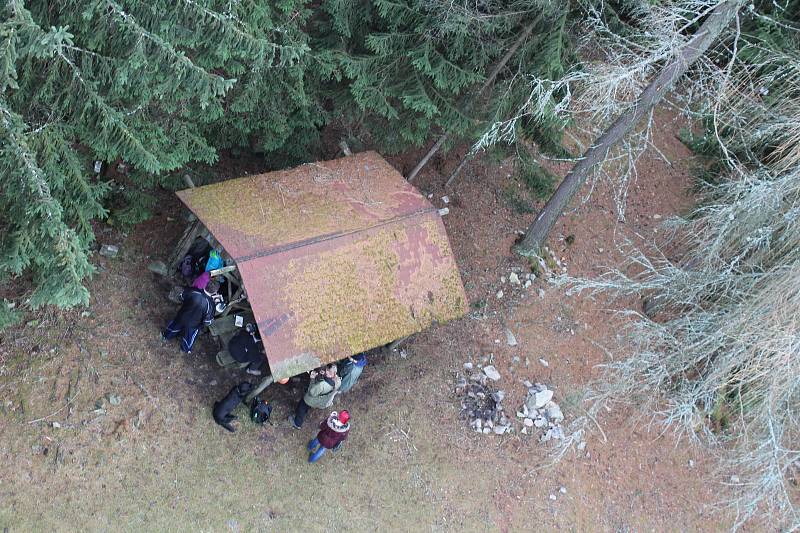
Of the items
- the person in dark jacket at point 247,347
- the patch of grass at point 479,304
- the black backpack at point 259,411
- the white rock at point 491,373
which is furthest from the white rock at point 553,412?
the person in dark jacket at point 247,347

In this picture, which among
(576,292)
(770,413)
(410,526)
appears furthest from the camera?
(576,292)

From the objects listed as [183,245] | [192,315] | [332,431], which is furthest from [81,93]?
[332,431]

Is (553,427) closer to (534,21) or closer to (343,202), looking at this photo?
(343,202)

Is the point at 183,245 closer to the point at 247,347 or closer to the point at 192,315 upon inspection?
the point at 192,315

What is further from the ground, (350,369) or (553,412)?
(553,412)

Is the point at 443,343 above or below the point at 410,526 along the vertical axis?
above

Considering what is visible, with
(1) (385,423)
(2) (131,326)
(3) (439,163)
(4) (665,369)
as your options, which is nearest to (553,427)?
(4) (665,369)
